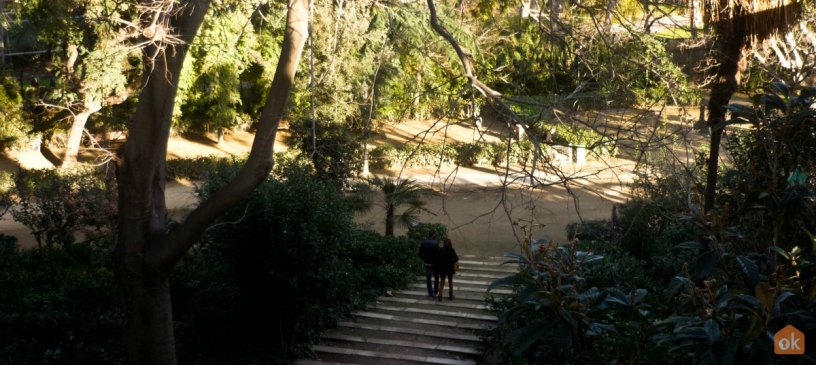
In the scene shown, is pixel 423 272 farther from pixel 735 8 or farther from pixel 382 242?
pixel 735 8

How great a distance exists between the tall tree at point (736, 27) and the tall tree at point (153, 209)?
5.28 metres

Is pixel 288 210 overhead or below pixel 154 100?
below

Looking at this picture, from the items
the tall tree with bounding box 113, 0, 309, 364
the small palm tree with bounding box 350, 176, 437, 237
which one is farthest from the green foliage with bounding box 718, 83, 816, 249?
the small palm tree with bounding box 350, 176, 437, 237

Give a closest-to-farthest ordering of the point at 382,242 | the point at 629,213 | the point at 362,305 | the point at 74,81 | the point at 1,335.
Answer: the point at 1,335 < the point at 362,305 < the point at 629,213 < the point at 382,242 < the point at 74,81

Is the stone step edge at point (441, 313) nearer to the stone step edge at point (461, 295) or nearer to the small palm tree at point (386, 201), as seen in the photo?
the stone step edge at point (461, 295)

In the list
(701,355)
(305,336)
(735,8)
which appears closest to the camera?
(701,355)

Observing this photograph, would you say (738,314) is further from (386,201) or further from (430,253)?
(386,201)

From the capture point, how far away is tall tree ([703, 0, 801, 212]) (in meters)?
8.10

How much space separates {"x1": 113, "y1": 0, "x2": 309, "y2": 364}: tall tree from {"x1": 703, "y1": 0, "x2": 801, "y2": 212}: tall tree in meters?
5.28

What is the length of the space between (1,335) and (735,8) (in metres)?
10.8

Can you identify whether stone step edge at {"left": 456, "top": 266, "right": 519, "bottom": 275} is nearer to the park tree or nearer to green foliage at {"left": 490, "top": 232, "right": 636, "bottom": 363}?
green foliage at {"left": 490, "top": 232, "right": 636, "bottom": 363}

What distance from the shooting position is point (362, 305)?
13102 millimetres

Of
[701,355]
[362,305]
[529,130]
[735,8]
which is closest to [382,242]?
[362,305]

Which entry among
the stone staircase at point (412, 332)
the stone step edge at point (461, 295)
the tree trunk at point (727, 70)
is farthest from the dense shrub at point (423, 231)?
the tree trunk at point (727, 70)
